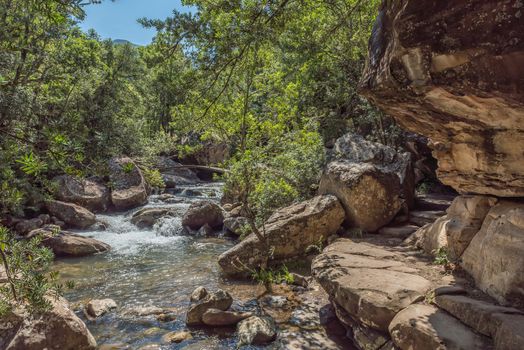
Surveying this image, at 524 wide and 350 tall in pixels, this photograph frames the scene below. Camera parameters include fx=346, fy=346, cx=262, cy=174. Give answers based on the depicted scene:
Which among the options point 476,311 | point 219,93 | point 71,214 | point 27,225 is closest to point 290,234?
point 219,93

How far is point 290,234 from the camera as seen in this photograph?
8.73 m

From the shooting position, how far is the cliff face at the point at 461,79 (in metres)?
2.95

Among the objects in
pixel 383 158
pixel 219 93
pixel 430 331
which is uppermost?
pixel 219 93

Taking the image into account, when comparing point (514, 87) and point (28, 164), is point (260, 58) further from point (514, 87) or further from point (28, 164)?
point (28, 164)

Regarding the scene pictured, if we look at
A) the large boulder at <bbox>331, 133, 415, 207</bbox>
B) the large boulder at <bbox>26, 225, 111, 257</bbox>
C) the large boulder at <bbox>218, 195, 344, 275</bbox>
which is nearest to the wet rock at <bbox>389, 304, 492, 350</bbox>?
the large boulder at <bbox>218, 195, 344, 275</bbox>

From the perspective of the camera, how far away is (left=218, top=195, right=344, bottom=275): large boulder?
8.48 meters

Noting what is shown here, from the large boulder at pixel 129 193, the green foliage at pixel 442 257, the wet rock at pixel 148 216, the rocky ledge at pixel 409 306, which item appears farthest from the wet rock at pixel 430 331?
the large boulder at pixel 129 193

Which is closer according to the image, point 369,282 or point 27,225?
point 369,282

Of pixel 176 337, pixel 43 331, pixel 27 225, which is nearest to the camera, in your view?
pixel 43 331

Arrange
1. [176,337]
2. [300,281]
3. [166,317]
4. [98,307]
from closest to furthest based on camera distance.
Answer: [176,337], [166,317], [98,307], [300,281]

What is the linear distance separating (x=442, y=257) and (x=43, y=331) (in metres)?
6.34

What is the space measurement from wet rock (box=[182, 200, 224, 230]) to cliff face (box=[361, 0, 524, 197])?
10217mm

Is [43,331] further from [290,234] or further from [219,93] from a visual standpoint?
[290,234]

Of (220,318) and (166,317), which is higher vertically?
(220,318)
